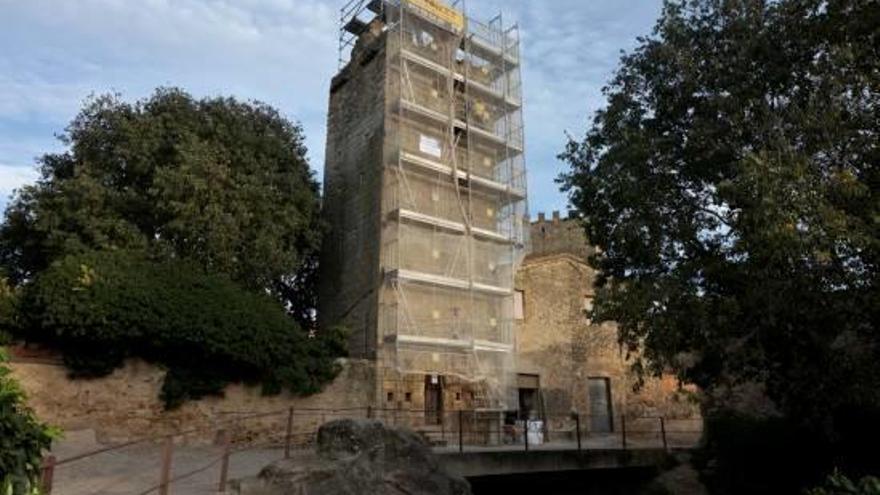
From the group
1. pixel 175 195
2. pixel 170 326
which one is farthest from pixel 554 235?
pixel 170 326

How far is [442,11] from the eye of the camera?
79.4ft

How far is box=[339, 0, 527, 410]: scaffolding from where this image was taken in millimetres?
20281

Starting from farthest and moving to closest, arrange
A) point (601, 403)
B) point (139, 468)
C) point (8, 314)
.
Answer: point (601, 403)
point (8, 314)
point (139, 468)

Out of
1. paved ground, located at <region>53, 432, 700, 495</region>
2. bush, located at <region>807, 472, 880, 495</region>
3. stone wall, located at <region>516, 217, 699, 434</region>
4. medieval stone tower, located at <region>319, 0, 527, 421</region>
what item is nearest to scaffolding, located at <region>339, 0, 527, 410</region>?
medieval stone tower, located at <region>319, 0, 527, 421</region>

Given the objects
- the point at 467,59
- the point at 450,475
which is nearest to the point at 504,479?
the point at 450,475

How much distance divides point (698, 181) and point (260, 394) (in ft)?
34.7

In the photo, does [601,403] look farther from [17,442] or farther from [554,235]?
[17,442]

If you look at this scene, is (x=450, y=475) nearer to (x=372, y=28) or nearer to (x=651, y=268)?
(x=651, y=268)

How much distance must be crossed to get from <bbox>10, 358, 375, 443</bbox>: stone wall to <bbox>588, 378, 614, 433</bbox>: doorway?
33.5 ft

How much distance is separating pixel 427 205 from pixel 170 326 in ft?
30.0

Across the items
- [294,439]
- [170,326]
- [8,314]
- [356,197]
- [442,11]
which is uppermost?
[442,11]

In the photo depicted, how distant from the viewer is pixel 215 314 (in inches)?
610

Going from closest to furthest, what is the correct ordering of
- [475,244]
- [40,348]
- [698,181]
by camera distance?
[698,181] → [40,348] → [475,244]

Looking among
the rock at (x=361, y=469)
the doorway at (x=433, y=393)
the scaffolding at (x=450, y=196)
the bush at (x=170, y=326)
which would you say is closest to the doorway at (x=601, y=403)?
the scaffolding at (x=450, y=196)
